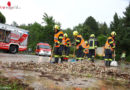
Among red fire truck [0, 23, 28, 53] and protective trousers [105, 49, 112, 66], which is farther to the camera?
red fire truck [0, 23, 28, 53]

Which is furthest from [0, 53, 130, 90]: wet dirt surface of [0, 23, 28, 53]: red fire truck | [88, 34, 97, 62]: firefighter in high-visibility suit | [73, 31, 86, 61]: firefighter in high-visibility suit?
[0, 23, 28, 53]: red fire truck

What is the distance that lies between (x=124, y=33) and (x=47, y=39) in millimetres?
16404

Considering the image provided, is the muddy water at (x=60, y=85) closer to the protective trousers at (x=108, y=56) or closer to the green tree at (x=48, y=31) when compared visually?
the protective trousers at (x=108, y=56)

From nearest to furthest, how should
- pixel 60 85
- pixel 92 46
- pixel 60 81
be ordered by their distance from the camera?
1. pixel 60 85
2. pixel 60 81
3. pixel 92 46

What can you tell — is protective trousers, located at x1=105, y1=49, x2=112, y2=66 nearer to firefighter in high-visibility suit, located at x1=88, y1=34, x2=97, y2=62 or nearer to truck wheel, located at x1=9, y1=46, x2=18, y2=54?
firefighter in high-visibility suit, located at x1=88, y1=34, x2=97, y2=62

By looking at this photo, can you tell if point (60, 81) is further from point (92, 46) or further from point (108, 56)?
point (92, 46)

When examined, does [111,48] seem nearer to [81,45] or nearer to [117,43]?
[81,45]

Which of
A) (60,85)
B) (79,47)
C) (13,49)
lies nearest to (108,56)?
(79,47)

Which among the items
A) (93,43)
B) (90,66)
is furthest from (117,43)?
(90,66)

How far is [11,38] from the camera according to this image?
16.4 meters

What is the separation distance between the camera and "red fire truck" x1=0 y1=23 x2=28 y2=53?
51.7 feet

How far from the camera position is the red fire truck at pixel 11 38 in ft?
51.7

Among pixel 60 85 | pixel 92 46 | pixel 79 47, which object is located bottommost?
pixel 60 85

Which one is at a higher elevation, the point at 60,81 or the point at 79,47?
the point at 79,47
